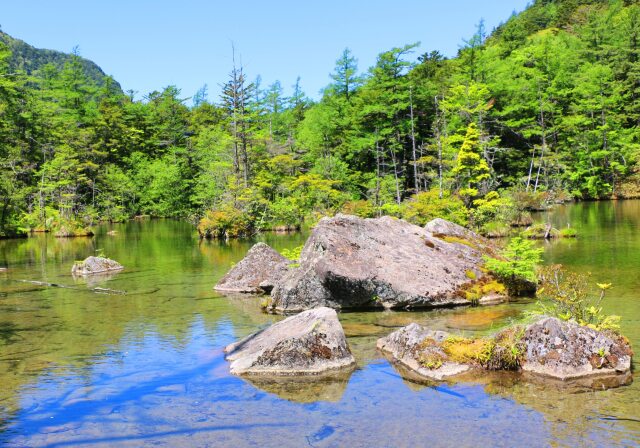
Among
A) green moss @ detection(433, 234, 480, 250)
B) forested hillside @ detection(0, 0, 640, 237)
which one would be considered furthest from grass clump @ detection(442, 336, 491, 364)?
forested hillside @ detection(0, 0, 640, 237)

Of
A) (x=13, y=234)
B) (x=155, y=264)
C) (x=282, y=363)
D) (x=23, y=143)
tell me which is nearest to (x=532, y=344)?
(x=282, y=363)

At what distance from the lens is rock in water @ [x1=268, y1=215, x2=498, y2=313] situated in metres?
14.4

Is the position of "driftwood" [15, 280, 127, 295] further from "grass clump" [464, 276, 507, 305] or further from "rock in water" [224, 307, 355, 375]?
"grass clump" [464, 276, 507, 305]

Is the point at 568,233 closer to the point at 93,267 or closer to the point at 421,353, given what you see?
the point at 421,353

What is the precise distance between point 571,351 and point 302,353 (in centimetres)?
426

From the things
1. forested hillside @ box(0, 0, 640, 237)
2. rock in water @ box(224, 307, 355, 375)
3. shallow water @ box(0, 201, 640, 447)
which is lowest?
shallow water @ box(0, 201, 640, 447)

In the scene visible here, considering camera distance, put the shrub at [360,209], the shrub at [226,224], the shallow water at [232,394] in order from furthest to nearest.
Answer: the shrub at [360,209] < the shrub at [226,224] < the shallow water at [232,394]

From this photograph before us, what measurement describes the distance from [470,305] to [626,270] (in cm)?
655

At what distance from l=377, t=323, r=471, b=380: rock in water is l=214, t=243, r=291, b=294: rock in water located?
24.9 feet

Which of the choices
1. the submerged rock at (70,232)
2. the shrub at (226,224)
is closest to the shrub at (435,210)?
the shrub at (226,224)

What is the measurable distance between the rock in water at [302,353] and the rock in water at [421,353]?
0.91 m

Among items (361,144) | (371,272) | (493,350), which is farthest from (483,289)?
(361,144)

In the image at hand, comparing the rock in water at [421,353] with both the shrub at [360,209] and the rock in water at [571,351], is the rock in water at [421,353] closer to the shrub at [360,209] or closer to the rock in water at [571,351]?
the rock in water at [571,351]

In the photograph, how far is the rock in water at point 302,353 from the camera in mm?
A: 9109
